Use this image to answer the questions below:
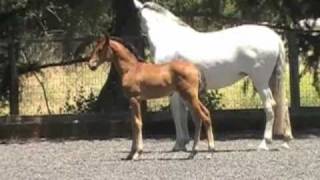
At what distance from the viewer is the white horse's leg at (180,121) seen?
13.2m

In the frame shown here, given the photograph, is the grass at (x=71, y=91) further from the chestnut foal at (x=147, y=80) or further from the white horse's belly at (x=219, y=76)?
the chestnut foal at (x=147, y=80)

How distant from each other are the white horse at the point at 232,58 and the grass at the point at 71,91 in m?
2.62

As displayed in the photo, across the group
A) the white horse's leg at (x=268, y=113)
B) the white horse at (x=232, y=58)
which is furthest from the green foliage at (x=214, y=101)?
the white horse's leg at (x=268, y=113)

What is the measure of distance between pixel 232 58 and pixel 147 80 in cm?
175

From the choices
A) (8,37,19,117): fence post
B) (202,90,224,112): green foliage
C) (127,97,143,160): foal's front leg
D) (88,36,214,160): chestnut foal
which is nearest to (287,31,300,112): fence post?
(202,90,224,112): green foliage

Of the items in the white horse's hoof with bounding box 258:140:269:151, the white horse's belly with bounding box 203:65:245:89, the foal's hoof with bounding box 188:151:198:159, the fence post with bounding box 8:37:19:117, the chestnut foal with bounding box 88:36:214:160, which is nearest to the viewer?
the foal's hoof with bounding box 188:151:198:159

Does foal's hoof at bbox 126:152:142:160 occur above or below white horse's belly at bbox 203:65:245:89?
below

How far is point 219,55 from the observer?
43.9 ft

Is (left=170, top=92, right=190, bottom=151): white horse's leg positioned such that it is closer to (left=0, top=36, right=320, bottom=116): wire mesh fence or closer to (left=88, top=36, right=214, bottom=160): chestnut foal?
(left=88, top=36, right=214, bottom=160): chestnut foal

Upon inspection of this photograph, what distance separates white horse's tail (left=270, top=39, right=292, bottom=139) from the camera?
13.4 metres

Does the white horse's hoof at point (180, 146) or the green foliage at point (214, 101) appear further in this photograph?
the green foliage at point (214, 101)

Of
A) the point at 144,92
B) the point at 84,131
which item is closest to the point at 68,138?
the point at 84,131

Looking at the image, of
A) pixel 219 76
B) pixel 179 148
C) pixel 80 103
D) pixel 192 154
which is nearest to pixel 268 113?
pixel 219 76

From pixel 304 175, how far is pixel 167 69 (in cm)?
317
